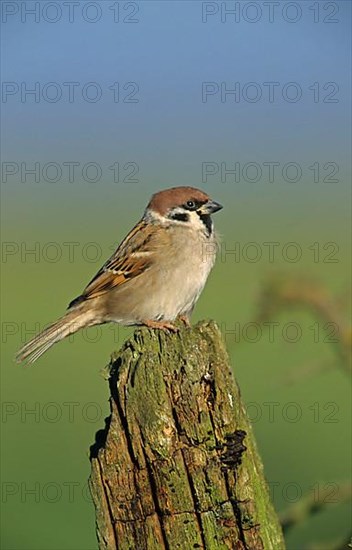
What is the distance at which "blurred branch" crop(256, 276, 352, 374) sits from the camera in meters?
3.75

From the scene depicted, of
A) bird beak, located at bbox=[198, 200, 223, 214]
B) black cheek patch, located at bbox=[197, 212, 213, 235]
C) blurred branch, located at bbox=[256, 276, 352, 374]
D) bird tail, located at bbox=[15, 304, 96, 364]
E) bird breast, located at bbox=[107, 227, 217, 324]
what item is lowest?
Result: blurred branch, located at bbox=[256, 276, 352, 374]

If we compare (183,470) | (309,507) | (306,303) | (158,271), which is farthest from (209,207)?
(183,470)

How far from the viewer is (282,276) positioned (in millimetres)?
3891

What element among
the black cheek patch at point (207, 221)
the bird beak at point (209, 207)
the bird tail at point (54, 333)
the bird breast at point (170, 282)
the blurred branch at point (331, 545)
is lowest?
the blurred branch at point (331, 545)

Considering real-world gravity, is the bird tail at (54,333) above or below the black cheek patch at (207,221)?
below

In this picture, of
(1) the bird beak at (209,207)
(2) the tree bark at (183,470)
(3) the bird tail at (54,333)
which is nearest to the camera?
(2) the tree bark at (183,470)

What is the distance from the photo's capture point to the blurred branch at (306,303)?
3748mm

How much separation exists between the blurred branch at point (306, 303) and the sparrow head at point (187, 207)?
69.4 inches

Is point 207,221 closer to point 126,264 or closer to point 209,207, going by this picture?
point 209,207

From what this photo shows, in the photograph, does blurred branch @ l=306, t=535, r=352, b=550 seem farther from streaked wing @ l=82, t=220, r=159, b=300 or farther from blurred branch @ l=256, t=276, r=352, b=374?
streaked wing @ l=82, t=220, r=159, b=300

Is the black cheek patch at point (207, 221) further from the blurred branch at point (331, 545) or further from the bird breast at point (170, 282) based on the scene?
the blurred branch at point (331, 545)

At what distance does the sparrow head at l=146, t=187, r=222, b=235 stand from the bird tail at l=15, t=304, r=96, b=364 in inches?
26.9

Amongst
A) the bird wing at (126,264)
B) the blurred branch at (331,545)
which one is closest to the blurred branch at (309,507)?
the blurred branch at (331,545)

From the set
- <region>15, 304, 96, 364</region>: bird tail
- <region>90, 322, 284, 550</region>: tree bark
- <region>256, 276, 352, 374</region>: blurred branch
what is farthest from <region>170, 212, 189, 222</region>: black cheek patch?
<region>90, 322, 284, 550</region>: tree bark
